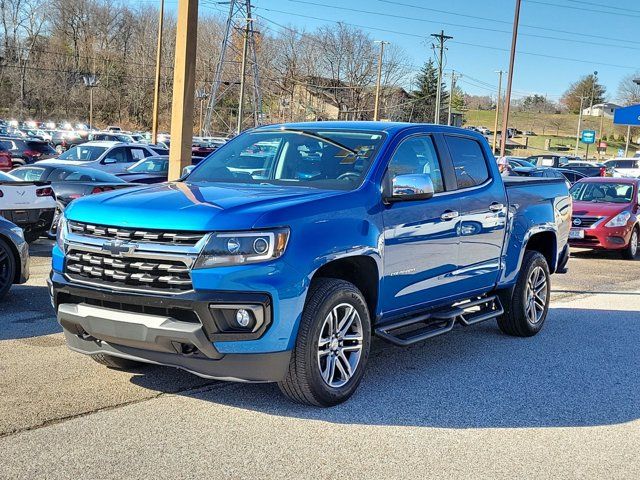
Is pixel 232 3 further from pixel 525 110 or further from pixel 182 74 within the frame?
pixel 525 110

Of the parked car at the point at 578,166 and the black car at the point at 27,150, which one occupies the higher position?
the parked car at the point at 578,166

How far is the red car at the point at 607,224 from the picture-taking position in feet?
50.7

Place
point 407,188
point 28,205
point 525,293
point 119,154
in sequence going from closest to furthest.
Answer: point 407,188
point 525,293
point 28,205
point 119,154

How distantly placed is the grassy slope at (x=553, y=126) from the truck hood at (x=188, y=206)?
120055mm

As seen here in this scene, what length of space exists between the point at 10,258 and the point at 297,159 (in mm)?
3929

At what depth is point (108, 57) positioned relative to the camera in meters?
98.1

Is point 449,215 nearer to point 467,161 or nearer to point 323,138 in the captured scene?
point 467,161

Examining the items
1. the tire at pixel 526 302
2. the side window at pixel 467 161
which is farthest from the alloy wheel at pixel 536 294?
the side window at pixel 467 161

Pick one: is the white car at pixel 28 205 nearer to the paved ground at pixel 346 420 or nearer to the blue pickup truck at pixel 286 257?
the paved ground at pixel 346 420

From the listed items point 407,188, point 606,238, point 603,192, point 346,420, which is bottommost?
point 346,420

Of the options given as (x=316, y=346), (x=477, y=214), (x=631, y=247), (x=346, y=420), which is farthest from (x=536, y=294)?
(x=631, y=247)

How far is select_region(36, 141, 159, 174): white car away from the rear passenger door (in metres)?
18.4

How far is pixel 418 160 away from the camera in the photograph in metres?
6.15

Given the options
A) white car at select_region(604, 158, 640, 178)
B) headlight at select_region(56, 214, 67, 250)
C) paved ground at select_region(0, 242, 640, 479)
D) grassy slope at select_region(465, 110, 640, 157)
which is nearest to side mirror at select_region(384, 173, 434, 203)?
paved ground at select_region(0, 242, 640, 479)
